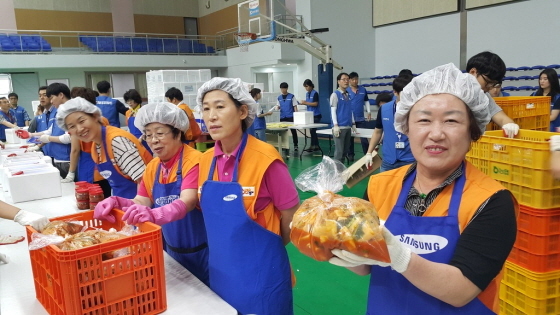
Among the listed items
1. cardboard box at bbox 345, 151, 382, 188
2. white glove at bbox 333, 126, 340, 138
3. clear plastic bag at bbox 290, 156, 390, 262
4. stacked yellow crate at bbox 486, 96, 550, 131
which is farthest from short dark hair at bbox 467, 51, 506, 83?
white glove at bbox 333, 126, 340, 138

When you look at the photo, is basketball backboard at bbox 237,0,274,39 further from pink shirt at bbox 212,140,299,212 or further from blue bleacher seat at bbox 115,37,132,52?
pink shirt at bbox 212,140,299,212

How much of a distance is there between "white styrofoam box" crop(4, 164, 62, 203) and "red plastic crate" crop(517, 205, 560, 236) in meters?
3.12

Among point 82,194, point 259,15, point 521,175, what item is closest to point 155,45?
point 259,15

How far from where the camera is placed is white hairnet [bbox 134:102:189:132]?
2.09 meters

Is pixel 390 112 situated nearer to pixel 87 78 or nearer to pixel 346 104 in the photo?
pixel 346 104

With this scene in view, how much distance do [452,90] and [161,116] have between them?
4.74 ft

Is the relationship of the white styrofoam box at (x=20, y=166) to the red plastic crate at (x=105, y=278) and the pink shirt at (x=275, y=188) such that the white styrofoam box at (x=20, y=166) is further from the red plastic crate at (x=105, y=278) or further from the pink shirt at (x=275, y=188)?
the pink shirt at (x=275, y=188)

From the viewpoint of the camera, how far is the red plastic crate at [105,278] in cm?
123

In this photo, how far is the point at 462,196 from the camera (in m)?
1.12

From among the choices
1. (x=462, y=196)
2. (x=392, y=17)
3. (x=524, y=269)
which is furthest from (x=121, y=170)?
(x=392, y=17)

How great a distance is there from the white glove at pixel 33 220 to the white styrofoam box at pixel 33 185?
1399mm

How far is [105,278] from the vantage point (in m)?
1.28

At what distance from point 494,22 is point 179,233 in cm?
1010

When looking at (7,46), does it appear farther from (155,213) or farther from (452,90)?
(452,90)
